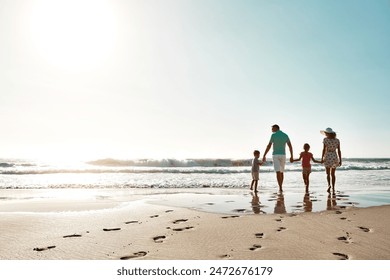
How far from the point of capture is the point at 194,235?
4.26m

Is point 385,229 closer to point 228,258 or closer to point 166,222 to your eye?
point 228,258

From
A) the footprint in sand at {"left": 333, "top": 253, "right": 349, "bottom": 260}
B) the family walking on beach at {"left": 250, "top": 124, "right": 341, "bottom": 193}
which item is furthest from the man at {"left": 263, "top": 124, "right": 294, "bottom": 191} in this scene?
the footprint in sand at {"left": 333, "top": 253, "right": 349, "bottom": 260}

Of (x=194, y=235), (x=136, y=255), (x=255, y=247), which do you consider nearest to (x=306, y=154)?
(x=194, y=235)

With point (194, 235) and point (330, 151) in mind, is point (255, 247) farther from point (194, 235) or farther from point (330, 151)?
point (330, 151)

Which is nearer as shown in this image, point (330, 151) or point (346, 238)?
point (346, 238)

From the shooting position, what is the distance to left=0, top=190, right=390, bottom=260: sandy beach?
3477mm

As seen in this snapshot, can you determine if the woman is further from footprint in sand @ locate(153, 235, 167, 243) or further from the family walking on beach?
footprint in sand @ locate(153, 235, 167, 243)

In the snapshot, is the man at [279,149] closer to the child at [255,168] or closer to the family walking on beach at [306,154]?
the family walking on beach at [306,154]

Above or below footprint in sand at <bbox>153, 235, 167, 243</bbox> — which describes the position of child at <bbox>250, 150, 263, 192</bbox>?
above

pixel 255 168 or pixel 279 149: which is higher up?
pixel 279 149

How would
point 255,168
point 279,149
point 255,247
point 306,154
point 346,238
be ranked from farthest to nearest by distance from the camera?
1. point 255,168
2. point 306,154
3. point 279,149
4. point 346,238
5. point 255,247
